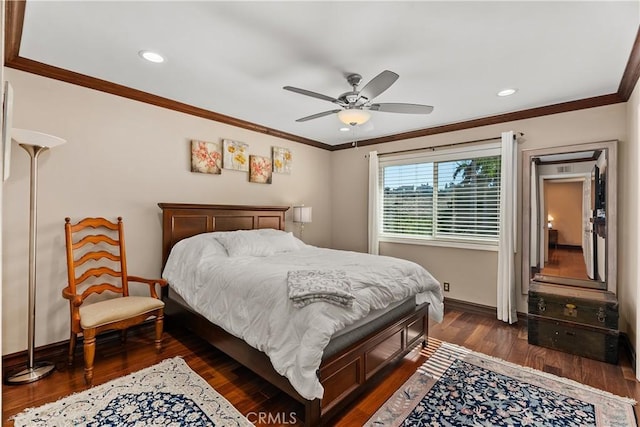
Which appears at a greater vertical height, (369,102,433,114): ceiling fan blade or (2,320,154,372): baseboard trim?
(369,102,433,114): ceiling fan blade

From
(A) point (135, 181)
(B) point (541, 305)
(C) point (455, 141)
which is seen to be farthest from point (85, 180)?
(B) point (541, 305)

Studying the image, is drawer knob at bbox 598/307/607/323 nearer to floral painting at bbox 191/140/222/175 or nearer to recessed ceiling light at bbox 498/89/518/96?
recessed ceiling light at bbox 498/89/518/96

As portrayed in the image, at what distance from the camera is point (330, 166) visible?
589cm

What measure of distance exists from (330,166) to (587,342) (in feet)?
13.9

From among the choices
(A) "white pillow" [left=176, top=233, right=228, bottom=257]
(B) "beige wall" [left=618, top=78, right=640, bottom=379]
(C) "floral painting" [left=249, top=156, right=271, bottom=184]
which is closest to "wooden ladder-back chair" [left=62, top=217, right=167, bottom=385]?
(A) "white pillow" [left=176, top=233, right=228, bottom=257]

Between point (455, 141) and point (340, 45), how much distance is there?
2.63 metres

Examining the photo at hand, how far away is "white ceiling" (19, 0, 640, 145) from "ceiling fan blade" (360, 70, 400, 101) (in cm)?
29

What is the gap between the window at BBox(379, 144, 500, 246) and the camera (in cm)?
416

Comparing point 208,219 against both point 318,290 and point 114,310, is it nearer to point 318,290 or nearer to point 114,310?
point 114,310

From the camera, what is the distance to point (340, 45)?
239 centimetres

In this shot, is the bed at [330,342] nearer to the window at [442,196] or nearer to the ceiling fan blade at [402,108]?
the window at [442,196]

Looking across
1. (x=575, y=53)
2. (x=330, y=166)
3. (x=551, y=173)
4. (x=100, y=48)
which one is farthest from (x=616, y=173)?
(x=100, y=48)

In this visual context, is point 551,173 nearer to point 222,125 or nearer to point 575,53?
point 575,53

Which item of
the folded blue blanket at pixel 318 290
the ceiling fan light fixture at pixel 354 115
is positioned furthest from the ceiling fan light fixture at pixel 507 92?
the folded blue blanket at pixel 318 290
